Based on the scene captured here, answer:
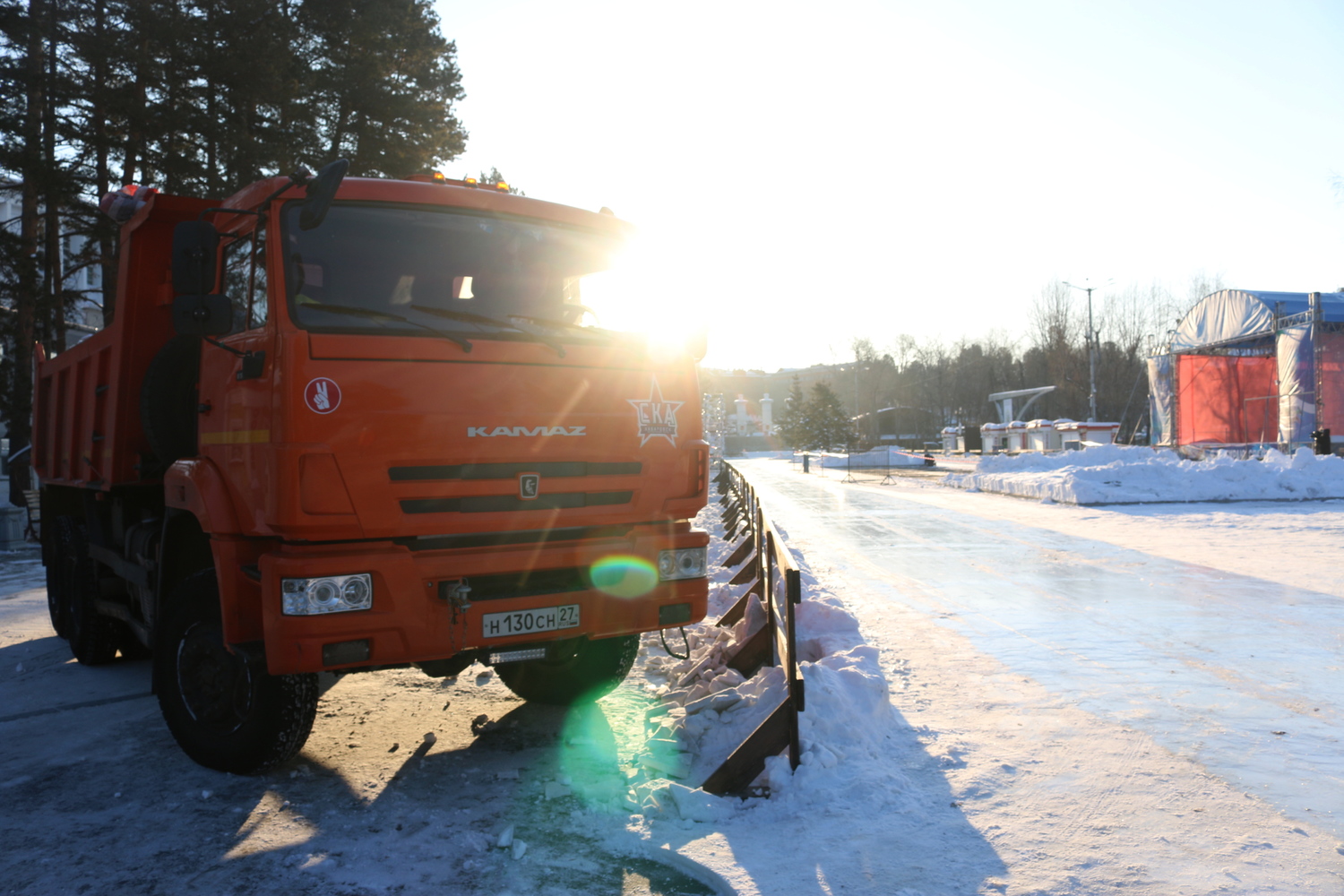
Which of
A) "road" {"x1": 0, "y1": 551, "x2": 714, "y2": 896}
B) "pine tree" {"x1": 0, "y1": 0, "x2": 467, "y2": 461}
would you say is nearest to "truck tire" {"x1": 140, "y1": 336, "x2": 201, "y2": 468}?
"road" {"x1": 0, "y1": 551, "x2": 714, "y2": 896}

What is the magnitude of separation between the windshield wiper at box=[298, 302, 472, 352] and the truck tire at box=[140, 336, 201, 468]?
1633 millimetres

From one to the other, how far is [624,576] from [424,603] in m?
1.08

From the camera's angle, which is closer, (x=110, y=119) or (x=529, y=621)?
(x=529, y=621)

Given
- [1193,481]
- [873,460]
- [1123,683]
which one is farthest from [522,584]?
[873,460]

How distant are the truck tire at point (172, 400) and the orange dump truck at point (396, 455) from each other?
0.11ft

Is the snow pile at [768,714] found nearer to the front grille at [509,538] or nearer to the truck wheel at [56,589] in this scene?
the front grille at [509,538]

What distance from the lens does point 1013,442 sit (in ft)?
149

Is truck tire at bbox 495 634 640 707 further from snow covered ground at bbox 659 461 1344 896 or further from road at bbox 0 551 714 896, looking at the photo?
snow covered ground at bbox 659 461 1344 896

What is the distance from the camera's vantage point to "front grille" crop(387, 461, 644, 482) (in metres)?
4.28

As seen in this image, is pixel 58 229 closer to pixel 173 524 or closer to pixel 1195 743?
pixel 173 524

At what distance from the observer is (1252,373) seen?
38.5 meters

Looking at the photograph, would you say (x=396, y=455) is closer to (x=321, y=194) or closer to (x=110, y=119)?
(x=321, y=194)

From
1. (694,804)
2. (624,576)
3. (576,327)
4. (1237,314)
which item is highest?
(1237,314)

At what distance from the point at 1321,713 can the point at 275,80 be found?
21.3 meters
